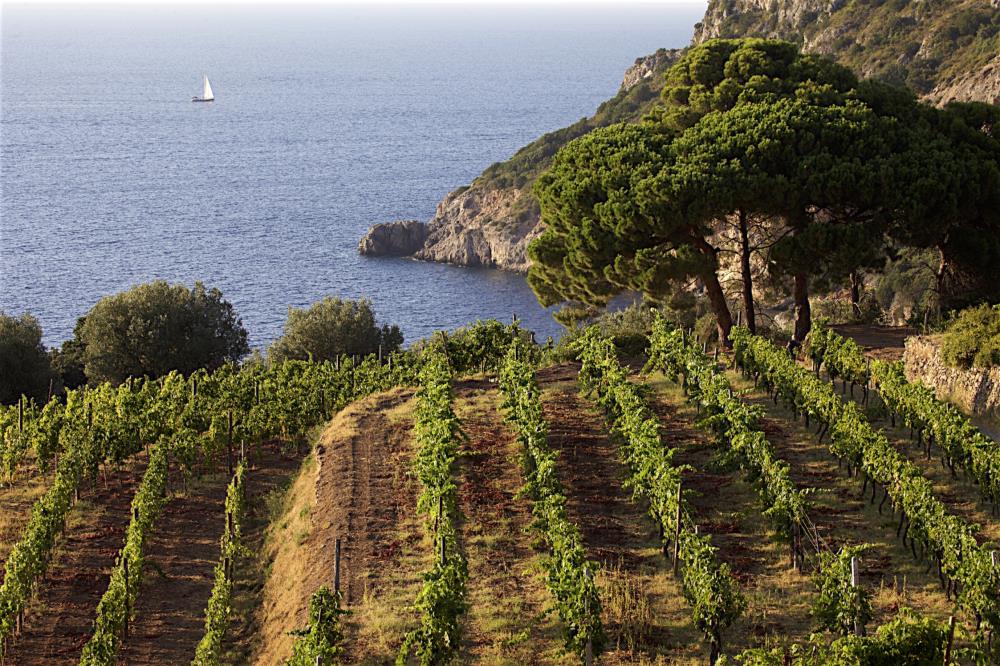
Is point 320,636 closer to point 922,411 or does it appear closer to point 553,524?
point 553,524

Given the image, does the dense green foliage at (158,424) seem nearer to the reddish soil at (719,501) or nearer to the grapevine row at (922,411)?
the reddish soil at (719,501)

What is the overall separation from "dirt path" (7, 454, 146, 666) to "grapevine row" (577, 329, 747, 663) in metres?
10.2

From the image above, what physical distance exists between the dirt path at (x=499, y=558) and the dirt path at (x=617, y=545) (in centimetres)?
94

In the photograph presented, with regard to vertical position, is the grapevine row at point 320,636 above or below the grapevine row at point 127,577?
above

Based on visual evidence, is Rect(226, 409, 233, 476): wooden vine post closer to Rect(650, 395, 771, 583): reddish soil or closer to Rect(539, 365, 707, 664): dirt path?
Rect(539, 365, 707, 664): dirt path

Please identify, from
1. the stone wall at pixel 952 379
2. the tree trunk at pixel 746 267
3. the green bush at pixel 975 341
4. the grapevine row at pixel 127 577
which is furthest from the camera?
the tree trunk at pixel 746 267

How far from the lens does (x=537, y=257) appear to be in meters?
34.4

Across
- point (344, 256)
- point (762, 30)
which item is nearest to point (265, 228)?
point (344, 256)

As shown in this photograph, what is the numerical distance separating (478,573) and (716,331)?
21.1 meters

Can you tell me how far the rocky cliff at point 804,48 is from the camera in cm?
8556

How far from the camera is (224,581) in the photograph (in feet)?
66.9

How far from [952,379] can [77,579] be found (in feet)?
64.5

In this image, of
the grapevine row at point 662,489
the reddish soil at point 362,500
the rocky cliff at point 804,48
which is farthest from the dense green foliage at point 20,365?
the rocky cliff at point 804,48

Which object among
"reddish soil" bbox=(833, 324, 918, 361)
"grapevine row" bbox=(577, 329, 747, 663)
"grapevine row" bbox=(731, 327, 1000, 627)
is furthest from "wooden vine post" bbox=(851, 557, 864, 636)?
Result: "reddish soil" bbox=(833, 324, 918, 361)
